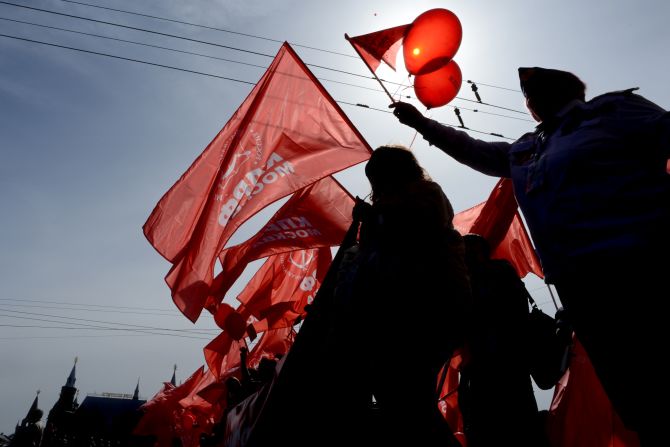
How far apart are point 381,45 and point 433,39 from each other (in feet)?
1.46

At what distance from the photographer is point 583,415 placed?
2.93 meters

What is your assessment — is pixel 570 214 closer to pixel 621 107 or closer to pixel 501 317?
pixel 621 107

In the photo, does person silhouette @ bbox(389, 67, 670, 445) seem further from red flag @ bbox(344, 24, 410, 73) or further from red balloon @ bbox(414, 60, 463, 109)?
red flag @ bbox(344, 24, 410, 73)

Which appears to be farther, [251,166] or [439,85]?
[251,166]

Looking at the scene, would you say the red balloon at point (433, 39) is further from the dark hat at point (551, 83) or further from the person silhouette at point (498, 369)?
the person silhouette at point (498, 369)

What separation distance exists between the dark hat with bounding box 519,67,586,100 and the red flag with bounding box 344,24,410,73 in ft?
5.71

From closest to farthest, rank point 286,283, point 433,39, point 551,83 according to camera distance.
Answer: point 551,83 < point 433,39 < point 286,283

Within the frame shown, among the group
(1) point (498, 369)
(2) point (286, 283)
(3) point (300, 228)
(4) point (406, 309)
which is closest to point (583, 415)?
(1) point (498, 369)

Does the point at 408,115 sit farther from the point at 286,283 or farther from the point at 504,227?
the point at 286,283

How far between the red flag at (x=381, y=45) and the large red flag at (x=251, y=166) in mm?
806

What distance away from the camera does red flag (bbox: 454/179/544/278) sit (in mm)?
5219

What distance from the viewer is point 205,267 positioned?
3641 millimetres

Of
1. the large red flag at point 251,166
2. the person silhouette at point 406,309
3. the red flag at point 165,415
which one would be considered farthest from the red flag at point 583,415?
the red flag at point 165,415

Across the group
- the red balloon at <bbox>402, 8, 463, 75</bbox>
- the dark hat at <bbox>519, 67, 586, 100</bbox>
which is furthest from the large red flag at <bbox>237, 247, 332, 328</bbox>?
the dark hat at <bbox>519, 67, 586, 100</bbox>
